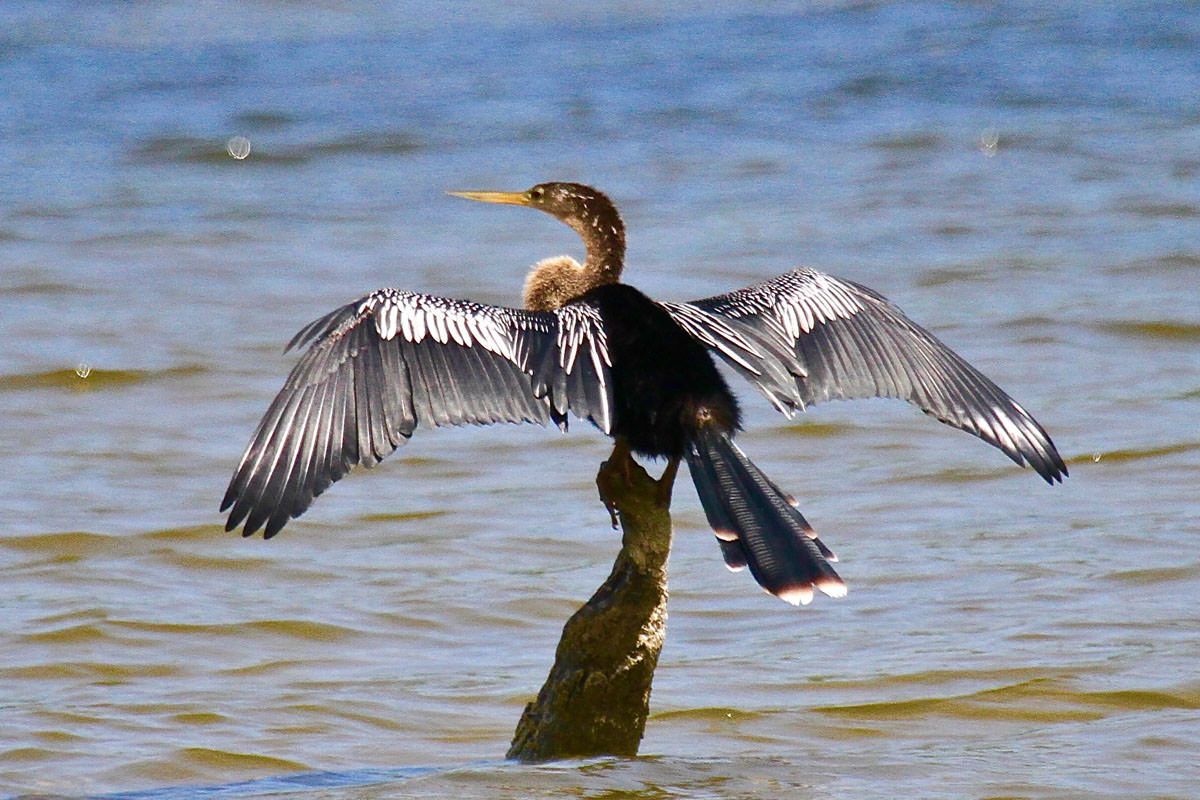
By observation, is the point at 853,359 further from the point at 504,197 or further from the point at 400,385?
the point at 504,197

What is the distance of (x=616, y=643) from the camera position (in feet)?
13.9

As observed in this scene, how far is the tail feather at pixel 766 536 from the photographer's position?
405 cm

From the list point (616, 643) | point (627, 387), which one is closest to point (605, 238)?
point (627, 387)

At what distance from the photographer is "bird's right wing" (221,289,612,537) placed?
407cm

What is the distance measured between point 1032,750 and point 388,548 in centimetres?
281

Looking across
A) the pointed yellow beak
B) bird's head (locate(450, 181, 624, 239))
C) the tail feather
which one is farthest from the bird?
the pointed yellow beak

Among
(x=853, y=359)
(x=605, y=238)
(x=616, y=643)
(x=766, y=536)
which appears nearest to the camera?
(x=766, y=536)

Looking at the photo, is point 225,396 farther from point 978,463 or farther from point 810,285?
point 810,285

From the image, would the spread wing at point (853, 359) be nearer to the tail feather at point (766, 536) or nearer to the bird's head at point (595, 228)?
the tail feather at point (766, 536)

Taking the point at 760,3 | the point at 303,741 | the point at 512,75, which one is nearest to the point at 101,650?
the point at 303,741

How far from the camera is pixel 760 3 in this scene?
17.8m

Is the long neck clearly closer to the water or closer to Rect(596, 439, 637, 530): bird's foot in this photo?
Rect(596, 439, 637, 530): bird's foot

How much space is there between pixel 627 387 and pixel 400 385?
20.4 inches

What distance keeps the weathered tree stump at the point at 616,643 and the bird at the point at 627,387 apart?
0.08m
